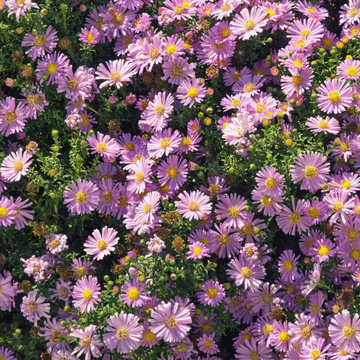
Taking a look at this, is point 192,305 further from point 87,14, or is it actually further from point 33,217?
point 87,14

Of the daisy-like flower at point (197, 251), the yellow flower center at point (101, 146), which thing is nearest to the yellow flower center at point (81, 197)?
the yellow flower center at point (101, 146)

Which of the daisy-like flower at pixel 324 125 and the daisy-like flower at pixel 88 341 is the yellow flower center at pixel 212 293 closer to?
the daisy-like flower at pixel 88 341

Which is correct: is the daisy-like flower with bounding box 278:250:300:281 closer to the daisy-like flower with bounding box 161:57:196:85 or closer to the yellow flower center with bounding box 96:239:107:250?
the yellow flower center with bounding box 96:239:107:250

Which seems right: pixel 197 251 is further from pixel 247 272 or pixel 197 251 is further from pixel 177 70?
pixel 177 70

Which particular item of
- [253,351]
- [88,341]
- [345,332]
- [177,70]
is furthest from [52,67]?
[345,332]

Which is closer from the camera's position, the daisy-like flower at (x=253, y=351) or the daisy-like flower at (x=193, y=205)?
the daisy-like flower at (x=193, y=205)

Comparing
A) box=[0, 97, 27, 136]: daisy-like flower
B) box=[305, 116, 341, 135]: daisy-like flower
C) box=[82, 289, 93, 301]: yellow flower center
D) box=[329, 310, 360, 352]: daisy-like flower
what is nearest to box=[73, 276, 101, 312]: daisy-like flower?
box=[82, 289, 93, 301]: yellow flower center
